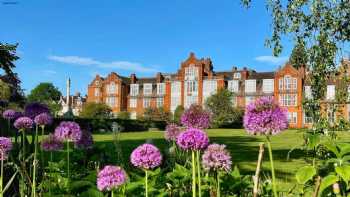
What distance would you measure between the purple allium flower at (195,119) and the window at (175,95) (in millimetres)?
70901

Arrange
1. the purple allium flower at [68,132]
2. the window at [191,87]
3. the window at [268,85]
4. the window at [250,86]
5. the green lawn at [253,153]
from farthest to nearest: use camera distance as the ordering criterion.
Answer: the window at [191,87] < the window at [250,86] < the window at [268,85] < the green lawn at [253,153] < the purple allium flower at [68,132]

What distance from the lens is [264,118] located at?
1558 mm

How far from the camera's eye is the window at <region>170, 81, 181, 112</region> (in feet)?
241

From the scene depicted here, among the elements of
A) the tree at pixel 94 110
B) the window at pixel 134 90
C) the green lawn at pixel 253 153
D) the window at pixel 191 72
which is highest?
the window at pixel 191 72

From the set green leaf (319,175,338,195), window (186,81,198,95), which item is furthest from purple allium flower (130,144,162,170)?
window (186,81,198,95)

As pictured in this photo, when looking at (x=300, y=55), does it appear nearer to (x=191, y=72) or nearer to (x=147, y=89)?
(x=191, y=72)

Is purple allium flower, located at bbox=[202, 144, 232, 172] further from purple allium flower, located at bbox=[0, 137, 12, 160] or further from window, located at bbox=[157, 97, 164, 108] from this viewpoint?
window, located at bbox=[157, 97, 164, 108]

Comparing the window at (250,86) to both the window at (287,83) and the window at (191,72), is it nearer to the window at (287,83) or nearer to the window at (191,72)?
the window at (287,83)

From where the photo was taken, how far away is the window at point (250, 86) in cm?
6875

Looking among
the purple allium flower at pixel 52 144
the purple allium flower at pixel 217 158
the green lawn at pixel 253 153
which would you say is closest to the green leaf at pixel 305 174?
the green lawn at pixel 253 153

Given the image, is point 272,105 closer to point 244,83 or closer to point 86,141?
point 86,141

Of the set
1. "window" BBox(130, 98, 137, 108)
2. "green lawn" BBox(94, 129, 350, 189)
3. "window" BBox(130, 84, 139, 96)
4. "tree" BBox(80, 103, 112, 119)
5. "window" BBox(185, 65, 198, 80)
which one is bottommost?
"green lawn" BBox(94, 129, 350, 189)

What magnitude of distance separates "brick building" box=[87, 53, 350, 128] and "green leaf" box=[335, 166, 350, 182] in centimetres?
5961

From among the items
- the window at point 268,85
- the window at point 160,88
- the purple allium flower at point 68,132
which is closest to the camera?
the purple allium flower at point 68,132
